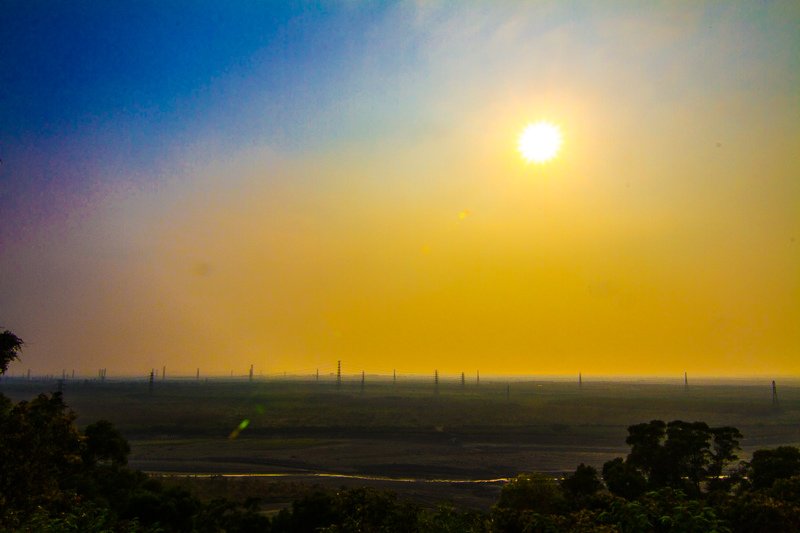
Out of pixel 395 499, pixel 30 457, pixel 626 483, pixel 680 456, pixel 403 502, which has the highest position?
pixel 30 457

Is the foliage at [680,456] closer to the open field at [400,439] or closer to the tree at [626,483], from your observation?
the tree at [626,483]

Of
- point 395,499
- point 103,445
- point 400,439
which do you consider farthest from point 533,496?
point 400,439

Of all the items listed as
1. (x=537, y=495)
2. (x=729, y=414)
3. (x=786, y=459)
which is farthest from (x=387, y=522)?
(x=729, y=414)

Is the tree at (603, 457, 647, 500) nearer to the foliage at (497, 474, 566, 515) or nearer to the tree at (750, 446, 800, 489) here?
the tree at (750, 446, 800, 489)

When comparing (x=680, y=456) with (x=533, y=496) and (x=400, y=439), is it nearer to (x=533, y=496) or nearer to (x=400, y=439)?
(x=533, y=496)

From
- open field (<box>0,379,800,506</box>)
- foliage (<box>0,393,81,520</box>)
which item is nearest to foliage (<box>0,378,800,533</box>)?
foliage (<box>0,393,81,520</box>)

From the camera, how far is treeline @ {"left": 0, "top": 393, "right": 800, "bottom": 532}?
13.6 metres

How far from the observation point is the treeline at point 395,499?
13570 mm

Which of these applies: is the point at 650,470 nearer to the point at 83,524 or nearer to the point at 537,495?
the point at 537,495

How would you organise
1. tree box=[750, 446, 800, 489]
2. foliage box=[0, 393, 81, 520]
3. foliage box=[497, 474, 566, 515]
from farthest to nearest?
tree box=[750, 446, 800, 489]
foliage box=[497, 474, 566, 515]
foliage box=[0, 393, 81, 520]

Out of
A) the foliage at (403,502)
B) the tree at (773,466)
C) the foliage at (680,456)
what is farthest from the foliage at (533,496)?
the tree at (773,466)

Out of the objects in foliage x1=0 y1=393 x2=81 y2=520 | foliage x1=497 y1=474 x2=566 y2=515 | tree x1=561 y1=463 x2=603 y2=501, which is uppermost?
foliage x1=0 y1=393 x2=81 y2=520

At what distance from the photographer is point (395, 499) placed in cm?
1992

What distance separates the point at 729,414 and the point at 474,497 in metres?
105
